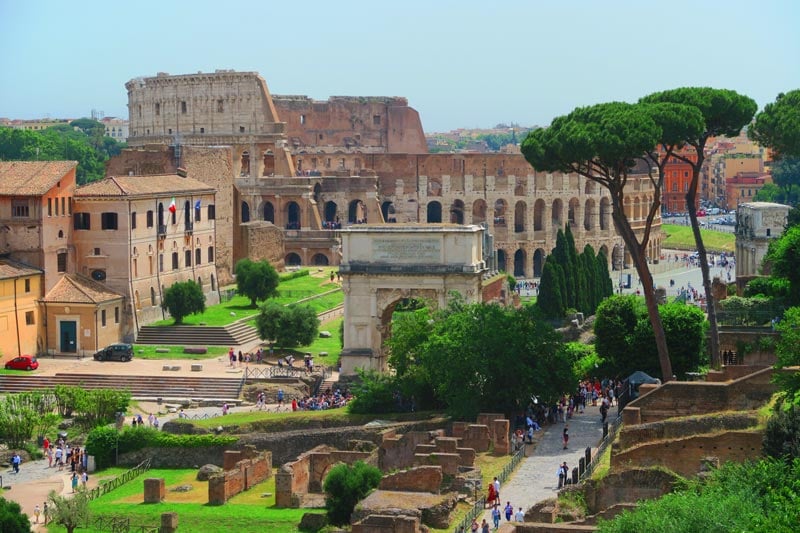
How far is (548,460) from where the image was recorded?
1687 inches

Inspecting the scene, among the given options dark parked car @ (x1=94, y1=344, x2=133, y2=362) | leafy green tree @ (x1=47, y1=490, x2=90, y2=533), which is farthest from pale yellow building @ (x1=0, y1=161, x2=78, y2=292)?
leafy green tree @ (x1=47, y1=490, x2=90, y2=533)

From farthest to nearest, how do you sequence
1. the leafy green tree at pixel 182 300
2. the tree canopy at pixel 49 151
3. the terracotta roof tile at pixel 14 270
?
the tree canopy at pixel 49 151 < the leafy green tree at pixel 182 300 < the terracotta roof tile at pixel 14 270

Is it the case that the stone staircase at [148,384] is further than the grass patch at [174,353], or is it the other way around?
the grass patch at [174,353]

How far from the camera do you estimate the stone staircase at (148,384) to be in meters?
58.3

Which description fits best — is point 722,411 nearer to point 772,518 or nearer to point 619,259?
point 772,518

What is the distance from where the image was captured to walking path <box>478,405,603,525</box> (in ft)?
127

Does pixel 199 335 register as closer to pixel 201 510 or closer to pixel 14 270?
pixel 14 270

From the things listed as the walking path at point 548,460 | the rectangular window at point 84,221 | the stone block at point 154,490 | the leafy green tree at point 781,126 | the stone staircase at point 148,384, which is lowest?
the stone block at point 154,490

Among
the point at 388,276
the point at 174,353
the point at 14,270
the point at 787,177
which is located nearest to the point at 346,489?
the point at 388,276

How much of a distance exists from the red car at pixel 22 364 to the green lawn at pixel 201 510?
14592 mm

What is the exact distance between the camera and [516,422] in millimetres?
47375

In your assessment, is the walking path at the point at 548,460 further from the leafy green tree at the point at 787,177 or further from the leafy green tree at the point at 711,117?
the leafy green tree at the point at 787,177

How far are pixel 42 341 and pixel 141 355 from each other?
12.4 ft

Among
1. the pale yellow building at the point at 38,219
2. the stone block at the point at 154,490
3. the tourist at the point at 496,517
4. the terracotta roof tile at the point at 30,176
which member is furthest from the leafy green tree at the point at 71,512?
the terracotta roof tile at the point at 30,176
